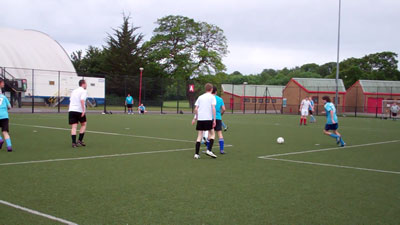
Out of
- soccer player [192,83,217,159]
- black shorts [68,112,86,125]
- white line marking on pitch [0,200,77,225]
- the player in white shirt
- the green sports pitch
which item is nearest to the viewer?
white line marking on pitch [0,200,77,225]

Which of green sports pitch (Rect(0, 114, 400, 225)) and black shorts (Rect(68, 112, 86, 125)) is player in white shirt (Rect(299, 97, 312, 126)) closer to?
green sports pitch (Rect(0, 114, 400, 225))

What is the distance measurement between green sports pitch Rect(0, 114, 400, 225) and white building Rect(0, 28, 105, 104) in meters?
32.4

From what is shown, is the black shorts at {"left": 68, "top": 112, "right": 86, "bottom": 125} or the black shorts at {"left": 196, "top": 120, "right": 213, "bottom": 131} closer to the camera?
the black shorts at {"left": 196, "top": 120, "right": 213, "bottom": 131}

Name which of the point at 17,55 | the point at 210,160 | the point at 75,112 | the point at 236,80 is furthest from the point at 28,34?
the point at 236,80

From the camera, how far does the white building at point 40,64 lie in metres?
42.5

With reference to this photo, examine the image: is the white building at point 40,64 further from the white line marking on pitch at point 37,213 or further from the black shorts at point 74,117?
the white line marking on pitch at point 37,213

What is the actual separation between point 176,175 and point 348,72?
89.4 m

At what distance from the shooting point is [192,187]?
20.7ft

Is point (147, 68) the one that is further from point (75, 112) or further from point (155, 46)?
point (75, 112)

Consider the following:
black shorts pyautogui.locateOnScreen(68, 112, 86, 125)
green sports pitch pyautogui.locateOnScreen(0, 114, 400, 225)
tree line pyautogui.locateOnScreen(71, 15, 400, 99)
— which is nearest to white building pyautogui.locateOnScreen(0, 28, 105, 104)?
tree line pyautogui.locateOnScreen(71, 15, 400, 99)

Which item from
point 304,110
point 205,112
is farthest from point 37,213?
point 304,110

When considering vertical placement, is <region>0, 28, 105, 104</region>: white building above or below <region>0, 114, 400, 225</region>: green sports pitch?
above

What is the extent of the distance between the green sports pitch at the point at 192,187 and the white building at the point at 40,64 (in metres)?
32.4

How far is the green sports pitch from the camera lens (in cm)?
480
